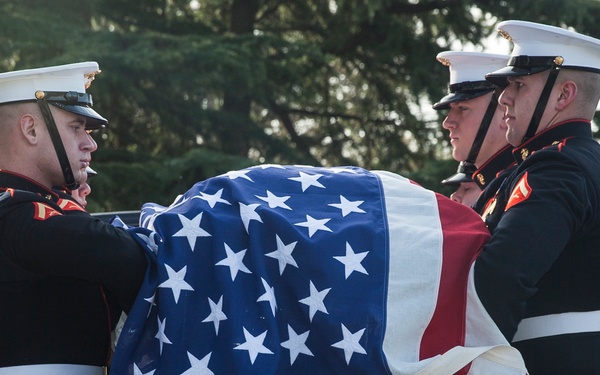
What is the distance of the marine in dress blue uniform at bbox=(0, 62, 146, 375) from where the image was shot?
323 centimetres

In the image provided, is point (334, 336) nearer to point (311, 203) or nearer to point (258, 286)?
point (258, 286)

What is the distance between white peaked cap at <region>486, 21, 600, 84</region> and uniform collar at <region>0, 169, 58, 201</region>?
5.77 feet

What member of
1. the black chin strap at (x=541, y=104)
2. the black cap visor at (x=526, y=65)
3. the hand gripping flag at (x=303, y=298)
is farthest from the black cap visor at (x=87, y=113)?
the black chin strap at (x=541, y=104)

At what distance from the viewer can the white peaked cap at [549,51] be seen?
3.46 metres

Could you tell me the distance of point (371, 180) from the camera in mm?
3621

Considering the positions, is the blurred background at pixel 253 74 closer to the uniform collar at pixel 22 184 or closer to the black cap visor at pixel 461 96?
the black cap visor at pixel 461 96

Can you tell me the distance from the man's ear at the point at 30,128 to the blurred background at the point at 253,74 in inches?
192

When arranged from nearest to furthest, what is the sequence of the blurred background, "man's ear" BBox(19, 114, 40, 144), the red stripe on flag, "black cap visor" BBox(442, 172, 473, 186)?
the red stripe on flag < "man's ear" BBox(19, 114, 40, 144) < "black cap visor" BBox(442, 172, 473, 186) < the blurred background

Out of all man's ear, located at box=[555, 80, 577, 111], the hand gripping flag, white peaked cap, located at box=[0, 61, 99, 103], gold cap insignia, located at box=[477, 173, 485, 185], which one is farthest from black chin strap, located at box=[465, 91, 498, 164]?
white peaked cap, located at box=[0, 61, 99, 103]

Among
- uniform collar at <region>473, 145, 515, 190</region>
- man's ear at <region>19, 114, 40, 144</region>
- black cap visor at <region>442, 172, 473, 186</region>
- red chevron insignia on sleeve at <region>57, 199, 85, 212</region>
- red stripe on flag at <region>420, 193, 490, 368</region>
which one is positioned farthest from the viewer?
black cap visor at <region>442, 172, 473, 186</region>

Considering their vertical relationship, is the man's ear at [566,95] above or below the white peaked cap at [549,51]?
below

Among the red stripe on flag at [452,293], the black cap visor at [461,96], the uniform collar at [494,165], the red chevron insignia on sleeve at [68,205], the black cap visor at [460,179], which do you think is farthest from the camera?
the black cap visor at [460,179]

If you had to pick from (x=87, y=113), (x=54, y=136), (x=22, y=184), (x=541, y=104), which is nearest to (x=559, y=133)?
(x=541, y=104)

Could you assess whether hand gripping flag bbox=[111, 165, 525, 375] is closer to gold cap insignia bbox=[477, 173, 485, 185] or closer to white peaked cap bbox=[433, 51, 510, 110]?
gold cap insignia bbox=[477, 173, 485, 185]
